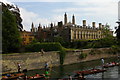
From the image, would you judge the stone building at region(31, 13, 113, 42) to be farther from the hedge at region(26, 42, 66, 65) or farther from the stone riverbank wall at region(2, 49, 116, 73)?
the stone riverbank wall at region(2, 49, 116, 73)

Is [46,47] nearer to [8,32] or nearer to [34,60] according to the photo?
[34,60]

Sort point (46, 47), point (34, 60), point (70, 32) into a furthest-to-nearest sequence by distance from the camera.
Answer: point (70, 32) → point (46, 47) → point (34, 60)

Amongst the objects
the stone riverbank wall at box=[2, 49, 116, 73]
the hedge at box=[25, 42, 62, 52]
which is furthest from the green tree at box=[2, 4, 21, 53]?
the hedge at box=[25, 42, 62, 52]

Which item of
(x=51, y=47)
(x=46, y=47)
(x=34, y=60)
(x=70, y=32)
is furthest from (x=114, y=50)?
(x=34, y=60)

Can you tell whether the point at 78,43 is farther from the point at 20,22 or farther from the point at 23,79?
the point at 23,79

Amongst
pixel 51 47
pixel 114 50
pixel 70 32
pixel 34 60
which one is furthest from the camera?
pixel 70 32

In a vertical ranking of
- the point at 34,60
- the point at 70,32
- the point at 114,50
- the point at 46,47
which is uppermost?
the point at 70,32

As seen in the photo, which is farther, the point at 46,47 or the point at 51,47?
the point at 46,47

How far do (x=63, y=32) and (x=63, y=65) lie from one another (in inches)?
1433

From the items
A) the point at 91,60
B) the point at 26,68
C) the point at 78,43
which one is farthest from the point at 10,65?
the point at 78,43

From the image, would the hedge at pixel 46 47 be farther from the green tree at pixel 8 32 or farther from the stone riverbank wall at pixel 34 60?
the green tree at pixel 8 32

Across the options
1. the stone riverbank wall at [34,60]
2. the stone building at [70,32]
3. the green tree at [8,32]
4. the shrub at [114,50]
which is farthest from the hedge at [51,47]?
the stone building at [70,32]

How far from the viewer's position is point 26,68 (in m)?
30.4

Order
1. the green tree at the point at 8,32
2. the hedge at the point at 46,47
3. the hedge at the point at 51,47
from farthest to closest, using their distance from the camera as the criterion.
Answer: the hedge at the point at 46,47 < the hedge at the point at 51,47 < the green tree at the point at 8,32
